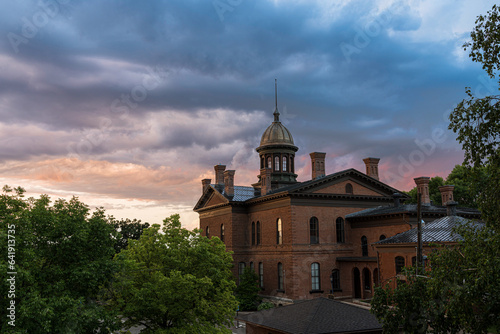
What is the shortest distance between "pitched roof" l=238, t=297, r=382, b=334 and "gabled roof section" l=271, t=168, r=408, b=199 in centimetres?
1941

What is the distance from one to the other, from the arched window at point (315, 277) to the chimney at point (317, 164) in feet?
32.1

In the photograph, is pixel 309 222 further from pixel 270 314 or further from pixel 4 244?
pixel 4 244

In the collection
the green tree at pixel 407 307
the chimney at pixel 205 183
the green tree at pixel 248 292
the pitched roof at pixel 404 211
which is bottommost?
the green tree at pixel 248 292

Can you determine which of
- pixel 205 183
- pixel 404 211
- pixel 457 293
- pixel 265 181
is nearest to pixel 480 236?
pixel 457 293

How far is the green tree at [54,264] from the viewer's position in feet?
51.8

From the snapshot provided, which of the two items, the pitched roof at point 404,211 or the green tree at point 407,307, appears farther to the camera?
the pitched roof at point 404,211

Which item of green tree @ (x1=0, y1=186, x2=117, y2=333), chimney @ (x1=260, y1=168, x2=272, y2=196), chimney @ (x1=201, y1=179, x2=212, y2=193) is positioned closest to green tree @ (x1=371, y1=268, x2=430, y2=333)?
green tree @ (x1=0, y1=186, x2=117, y2=333)

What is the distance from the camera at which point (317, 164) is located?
161ft

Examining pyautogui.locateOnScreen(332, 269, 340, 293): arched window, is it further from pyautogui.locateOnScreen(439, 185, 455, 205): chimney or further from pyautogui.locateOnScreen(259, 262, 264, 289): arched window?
pyautogui.locateOnScreen(439, 185, 455, 205): chimney

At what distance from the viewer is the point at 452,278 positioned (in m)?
13.2

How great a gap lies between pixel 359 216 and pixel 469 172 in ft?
104

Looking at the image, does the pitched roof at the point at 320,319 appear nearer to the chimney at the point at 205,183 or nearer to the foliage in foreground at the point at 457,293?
the foliage in foreground at the point at 457,293

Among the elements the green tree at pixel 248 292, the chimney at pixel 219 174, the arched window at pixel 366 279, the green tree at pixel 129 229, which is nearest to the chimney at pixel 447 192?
the arched window at pixel 366 279

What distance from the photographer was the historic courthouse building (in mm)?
42312
